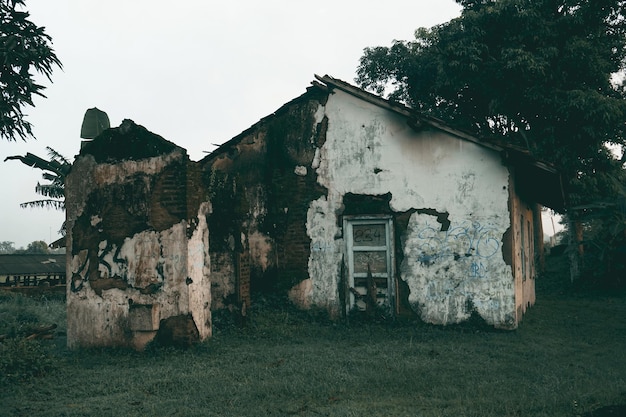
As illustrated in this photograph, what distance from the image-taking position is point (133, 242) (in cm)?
798

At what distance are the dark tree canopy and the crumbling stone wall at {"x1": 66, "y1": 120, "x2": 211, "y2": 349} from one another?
38.9 feet

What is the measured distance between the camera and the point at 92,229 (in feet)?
26.8

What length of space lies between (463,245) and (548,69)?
9.31 m

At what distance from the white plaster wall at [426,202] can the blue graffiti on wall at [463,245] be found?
18 millimetres

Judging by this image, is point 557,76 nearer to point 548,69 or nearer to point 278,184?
point 548,69

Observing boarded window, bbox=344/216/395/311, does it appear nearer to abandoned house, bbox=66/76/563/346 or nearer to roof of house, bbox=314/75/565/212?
abandoned house, bbox=66/76/563/346

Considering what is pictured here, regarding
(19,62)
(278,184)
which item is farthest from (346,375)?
(19,62)

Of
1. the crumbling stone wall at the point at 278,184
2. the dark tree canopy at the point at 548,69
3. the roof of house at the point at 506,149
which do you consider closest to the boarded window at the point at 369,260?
the crumbling stone wall at the point at 278,184

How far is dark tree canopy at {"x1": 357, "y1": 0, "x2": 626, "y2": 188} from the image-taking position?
51.1ft

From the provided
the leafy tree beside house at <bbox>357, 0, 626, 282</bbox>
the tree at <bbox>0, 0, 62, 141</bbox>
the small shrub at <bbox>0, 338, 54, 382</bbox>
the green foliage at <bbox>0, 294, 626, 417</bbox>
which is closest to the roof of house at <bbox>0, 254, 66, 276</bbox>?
the tree at <bbox>0, 0, 62, 141</bbox>

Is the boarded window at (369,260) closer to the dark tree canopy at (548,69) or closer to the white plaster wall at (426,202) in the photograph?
the white plaster wall at (426,202)

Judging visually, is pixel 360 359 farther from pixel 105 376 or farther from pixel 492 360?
pixel 105 376

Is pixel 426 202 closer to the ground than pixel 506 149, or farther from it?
closer to the ground

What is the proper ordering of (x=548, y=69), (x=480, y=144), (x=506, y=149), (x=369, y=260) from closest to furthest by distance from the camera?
(x=506, y=149), (x=480, y=144), (x=369, y=260), (x=548, y=69)
